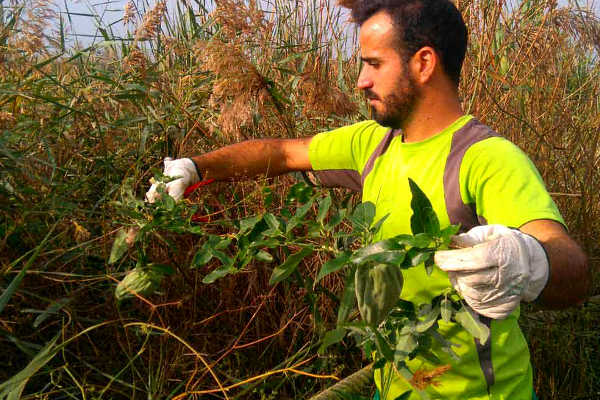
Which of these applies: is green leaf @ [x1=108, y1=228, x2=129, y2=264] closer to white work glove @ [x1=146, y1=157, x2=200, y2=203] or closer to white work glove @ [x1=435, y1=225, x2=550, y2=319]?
white work glove @ [x1=146, y1=157, x2=200, y2=203]

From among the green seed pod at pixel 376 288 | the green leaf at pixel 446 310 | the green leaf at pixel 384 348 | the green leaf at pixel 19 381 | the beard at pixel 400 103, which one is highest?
the beard at pixel 400 103

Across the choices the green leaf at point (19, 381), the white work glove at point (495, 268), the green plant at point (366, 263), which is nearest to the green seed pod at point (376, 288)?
the green plant at point (366, 263)

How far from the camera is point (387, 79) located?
1423 millimetres

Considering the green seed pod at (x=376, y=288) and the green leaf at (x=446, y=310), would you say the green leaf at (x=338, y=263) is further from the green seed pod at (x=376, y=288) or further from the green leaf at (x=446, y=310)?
the green leaf at (x=446, y=310)

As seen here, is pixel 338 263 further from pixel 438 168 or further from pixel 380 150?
pixel 380 150

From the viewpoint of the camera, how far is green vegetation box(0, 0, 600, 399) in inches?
46.0

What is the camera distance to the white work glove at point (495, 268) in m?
0.81

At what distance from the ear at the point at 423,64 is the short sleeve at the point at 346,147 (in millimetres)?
243

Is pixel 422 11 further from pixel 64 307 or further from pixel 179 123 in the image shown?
pixel 64 307

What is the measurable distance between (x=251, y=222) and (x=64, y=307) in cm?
71

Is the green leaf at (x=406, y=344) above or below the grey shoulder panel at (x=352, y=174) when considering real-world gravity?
below

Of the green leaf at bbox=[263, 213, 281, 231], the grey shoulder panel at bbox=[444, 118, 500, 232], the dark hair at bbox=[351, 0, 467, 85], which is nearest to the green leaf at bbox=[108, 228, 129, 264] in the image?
the green leaf at bbox=[263, 213, 281, 231]

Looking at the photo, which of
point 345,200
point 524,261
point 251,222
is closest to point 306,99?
point 345,200

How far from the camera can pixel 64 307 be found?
142cm
